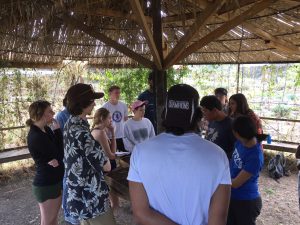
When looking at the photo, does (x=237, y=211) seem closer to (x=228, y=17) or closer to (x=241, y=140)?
(x=241, y=140)

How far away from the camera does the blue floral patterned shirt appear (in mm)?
1942

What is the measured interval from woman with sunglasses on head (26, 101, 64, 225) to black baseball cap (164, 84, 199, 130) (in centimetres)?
160

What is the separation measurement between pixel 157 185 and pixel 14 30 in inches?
131

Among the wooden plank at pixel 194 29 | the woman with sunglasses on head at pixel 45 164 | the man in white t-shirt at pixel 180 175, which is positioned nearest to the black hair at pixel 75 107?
the woman with sunglasses on head at pixel 45 164

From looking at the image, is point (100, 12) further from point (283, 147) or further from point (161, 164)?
point (283, 147)

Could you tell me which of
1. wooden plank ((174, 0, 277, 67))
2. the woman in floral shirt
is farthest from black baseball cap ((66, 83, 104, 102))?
wooden plank ((174, 0, 277, 67))

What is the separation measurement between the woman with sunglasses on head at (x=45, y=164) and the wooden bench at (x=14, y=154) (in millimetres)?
2832

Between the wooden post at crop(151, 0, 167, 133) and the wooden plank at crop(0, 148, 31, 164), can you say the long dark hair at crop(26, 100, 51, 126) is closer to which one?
the wooden post at crop(151, 0, 167, 133)

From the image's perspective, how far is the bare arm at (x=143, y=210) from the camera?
3.87ft

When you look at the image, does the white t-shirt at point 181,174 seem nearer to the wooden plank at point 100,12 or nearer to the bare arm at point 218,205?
the bare arm at point 218,205

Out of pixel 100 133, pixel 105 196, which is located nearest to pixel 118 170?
pixel 100 133

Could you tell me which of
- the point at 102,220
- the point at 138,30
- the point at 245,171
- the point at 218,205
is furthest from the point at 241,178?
the point at 138,30

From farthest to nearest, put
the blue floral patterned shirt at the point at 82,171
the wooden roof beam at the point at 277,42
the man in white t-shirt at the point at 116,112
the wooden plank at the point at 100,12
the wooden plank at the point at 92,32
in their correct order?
the man in white t-shirt at the point at 116,112
the wooden roof beam at the point at 277,42
the wooden plank at the point at 100,12
the wooden plank at the point at 92,32
the blue floral patterned shirt at the point at 82,171

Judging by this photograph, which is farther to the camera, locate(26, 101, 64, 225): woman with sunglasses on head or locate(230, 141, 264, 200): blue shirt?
locate(26, 101, 64, 225): woman with sunglasses on head
